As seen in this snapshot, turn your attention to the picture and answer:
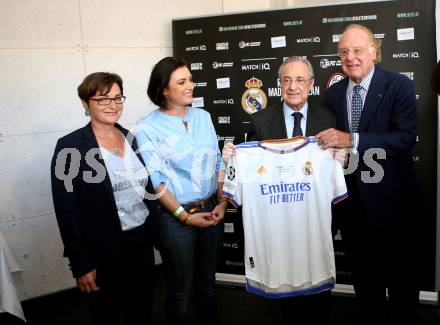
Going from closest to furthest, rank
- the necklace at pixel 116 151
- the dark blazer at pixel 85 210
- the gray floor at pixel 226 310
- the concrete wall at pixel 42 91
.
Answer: the dark blazer at pixel 85 210 → the necklace at pixel 116 151 → the gray floor at pixel 226 310 → the concrete wall at pixel 42 91

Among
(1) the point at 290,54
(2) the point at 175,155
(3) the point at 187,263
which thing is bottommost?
(3) the point at 187,263

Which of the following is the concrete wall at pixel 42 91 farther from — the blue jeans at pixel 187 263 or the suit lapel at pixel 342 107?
the blue jeans at pixel 187 263

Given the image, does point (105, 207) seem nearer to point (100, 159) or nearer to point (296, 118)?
point (100, 159)

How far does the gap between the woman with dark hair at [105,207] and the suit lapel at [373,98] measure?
1.16m

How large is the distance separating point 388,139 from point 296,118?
463 mm

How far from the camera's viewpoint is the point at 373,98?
2.20m

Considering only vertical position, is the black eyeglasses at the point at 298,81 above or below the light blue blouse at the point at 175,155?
above

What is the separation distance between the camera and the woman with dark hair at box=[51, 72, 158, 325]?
188 cm

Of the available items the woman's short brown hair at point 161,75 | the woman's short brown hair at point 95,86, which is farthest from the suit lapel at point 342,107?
the woman's short brown hair at point 95,86

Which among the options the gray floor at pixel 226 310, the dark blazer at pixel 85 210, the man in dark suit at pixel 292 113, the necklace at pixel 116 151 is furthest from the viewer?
the gray floor at pixel 226 310

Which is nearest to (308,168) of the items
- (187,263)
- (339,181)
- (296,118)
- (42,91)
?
(339,181)

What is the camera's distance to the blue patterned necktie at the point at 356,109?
88.7 inches

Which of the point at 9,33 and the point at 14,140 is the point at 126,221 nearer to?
the point at 14,140

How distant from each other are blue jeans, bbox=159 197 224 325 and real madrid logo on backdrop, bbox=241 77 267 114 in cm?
144
